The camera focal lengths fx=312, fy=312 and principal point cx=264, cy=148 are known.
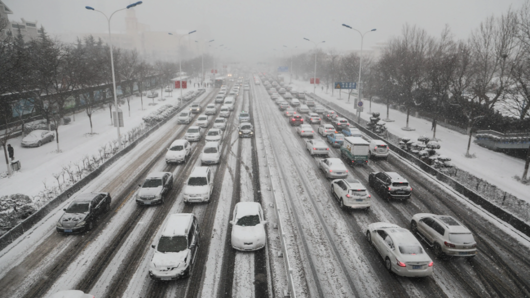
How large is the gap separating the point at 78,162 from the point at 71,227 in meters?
12.8

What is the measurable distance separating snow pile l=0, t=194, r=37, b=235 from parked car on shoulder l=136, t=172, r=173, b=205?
17.7ft

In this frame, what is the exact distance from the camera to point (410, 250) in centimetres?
1168

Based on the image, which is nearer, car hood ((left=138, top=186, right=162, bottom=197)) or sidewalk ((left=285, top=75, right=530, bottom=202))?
car hood ((left=138, top=186, right=162, bottom=197))

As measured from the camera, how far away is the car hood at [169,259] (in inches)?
438

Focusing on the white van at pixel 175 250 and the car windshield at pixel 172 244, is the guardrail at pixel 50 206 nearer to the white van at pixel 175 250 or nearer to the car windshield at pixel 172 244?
the white van at pixel 175 250

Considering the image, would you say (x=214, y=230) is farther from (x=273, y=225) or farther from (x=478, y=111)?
(x=478, y=111)

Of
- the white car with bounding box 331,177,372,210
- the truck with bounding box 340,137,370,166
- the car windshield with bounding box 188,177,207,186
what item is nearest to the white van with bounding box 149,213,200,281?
the car windshield with bounding box 188,177,207,186

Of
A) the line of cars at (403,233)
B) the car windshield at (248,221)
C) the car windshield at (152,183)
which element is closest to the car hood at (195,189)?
the car windshield at (152,183)

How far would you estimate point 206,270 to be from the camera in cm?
1207

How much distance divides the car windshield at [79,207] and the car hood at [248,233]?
7.51 metres

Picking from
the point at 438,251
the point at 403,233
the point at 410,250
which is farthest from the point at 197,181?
the point at 438,251

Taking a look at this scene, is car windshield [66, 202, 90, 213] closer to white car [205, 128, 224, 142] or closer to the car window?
the car window

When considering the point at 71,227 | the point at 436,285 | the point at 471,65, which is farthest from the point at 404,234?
the point at 471,65

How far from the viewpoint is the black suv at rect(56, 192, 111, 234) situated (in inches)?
568
